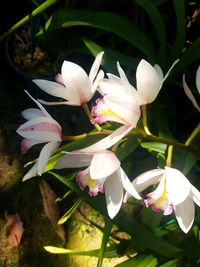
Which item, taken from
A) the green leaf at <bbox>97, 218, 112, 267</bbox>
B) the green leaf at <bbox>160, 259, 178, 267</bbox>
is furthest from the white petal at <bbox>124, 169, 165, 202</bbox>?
the green leaf at <bbox>160, 259, 178, 267</bbox>

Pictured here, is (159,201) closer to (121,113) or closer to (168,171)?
(168,171)

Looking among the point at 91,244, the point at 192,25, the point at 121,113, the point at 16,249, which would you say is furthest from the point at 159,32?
the point at 16,249

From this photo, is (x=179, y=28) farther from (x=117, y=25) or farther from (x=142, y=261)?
(x=142, y=261)

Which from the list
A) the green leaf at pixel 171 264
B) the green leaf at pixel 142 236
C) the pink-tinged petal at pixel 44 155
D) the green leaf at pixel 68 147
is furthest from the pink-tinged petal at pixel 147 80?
the green leaf at pixel 171 264

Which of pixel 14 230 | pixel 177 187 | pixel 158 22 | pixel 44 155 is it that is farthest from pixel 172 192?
pixel 14 230

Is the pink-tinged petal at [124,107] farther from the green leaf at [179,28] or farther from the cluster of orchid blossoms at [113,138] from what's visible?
the green leaf at [179,28]
